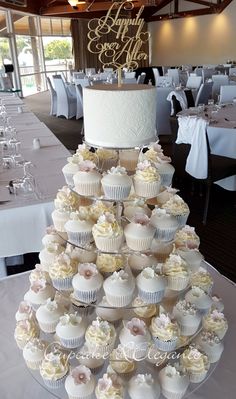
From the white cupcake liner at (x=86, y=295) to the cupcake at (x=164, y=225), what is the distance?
0.79 ft

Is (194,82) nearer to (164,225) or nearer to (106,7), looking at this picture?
(106,7)

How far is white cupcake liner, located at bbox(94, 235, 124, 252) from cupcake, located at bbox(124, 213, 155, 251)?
0.03 m

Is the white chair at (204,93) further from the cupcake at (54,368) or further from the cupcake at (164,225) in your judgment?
the cupcake at (54,368)

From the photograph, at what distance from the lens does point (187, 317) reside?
1.04 meters

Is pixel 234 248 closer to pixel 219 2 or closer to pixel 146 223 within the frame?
pixel 146 223

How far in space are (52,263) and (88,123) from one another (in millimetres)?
420

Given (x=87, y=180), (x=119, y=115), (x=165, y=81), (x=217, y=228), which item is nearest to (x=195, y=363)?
(x=87, y=180)

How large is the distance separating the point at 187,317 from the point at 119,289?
225mm

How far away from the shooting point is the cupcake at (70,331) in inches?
39.6

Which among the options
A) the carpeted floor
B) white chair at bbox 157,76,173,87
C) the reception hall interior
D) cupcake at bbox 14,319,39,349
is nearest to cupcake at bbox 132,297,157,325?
the reception hall interior

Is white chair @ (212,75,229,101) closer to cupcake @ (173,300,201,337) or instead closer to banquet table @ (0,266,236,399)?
banquet table @ (0,266,236,399)

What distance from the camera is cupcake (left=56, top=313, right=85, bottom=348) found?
3.30 ft

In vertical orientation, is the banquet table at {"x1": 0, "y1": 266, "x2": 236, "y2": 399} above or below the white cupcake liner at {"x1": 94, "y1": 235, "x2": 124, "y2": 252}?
below

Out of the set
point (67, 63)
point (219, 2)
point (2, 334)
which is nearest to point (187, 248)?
point (2, 334)
